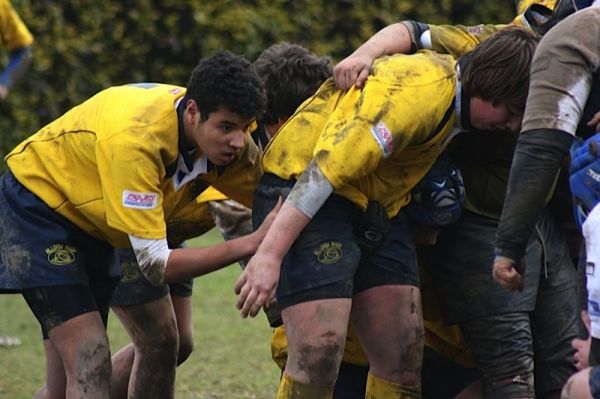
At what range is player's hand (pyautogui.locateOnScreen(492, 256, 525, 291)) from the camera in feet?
14.2

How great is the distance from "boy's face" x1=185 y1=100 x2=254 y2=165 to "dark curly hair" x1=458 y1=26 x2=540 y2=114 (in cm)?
83

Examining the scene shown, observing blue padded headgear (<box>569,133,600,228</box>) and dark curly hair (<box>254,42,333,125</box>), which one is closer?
blue padded headgear (<box>569,133,600,228</box>)

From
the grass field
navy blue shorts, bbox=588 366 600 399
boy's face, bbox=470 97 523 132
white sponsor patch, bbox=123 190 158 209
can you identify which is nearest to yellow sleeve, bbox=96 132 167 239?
white sponsor patch, bbox=123 190 158 209

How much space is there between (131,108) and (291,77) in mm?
735

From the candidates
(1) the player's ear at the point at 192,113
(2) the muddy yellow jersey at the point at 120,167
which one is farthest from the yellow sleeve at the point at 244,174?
(1) the player's ear at the point at 192,113

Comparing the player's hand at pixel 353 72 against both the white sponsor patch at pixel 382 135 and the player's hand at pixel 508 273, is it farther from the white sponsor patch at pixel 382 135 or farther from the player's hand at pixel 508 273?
the player's hand at pixel 508 273

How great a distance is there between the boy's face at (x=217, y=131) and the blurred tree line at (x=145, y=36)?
24.2ft

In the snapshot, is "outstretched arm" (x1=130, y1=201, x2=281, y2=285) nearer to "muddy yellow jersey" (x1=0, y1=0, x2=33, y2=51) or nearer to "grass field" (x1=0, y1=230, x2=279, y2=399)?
"grass field" (x1=0, y1=230, x2=279, y2=399)

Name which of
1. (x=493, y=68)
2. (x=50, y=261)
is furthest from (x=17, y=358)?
(x=493, y=68)

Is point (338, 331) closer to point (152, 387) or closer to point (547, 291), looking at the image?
point (547, 291)

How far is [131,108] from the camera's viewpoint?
16.3 ft

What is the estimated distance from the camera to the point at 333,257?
477cm

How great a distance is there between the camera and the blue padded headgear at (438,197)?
197 inches

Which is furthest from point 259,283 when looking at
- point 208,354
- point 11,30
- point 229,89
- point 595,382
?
point 11,30
